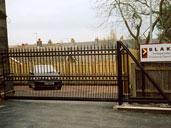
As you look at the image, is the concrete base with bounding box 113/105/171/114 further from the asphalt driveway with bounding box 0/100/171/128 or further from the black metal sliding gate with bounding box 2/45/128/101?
the black metal sliding gate with bounding box 2/45/128/101

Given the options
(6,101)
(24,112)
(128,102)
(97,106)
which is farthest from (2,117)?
(128,102)

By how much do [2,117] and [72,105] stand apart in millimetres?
2482

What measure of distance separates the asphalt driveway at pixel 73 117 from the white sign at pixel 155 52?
1872 millimetres

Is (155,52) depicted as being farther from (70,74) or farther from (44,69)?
(44,69)

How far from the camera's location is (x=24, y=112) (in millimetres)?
7133

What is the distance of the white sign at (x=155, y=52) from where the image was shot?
716cm

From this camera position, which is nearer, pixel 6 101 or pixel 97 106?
pixel 97 106

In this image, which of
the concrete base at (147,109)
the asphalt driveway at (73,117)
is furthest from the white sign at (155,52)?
the asphalt driveway at (73,117)

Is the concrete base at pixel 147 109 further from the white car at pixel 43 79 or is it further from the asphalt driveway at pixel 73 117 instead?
the white car at pixel 43 79

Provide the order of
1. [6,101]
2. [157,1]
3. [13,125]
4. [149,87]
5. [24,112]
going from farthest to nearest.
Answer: [157,1]
[6,101]
[149,87]
[24,112]
[13,125]

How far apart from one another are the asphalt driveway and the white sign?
73.7 inches

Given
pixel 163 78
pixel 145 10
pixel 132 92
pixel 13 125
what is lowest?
pixel 13 125

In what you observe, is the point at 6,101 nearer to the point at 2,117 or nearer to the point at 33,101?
the point at 33,101

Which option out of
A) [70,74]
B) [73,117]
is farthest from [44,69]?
[73,117]
